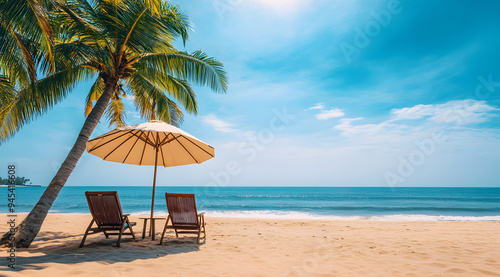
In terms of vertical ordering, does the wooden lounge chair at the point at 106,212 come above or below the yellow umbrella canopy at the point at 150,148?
below

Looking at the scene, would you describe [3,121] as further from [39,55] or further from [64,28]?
[64,28]

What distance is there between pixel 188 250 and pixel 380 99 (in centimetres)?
1654

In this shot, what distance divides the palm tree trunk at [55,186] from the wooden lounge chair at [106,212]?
94 cm

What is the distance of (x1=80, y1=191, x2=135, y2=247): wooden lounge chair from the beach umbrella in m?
0.81

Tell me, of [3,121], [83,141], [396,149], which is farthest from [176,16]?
[396,149]

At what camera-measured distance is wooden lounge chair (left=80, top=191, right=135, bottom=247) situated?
423 centimetres

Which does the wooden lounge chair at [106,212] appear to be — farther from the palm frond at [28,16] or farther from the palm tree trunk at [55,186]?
the palm frond at [28,16]

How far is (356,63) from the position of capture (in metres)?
13.2

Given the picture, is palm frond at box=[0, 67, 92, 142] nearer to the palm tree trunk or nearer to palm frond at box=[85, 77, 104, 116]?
the palm tree trunk

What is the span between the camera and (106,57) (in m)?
5.31

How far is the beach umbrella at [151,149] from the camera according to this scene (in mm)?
5129

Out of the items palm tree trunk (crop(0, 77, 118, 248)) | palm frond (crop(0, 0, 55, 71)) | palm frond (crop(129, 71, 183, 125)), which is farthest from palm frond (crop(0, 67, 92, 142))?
palm frond (crop(0, 0, 55, 71))

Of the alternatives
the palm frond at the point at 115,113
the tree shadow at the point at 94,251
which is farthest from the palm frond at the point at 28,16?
the palm frond at the point at 115,113

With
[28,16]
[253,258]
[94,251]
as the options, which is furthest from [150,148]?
[253,258]
